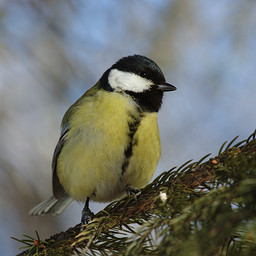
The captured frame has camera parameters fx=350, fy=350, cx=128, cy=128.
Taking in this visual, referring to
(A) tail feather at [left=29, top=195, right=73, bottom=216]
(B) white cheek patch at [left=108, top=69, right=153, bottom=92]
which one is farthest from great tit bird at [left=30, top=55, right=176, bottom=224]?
(A) tail feather at [left=29, top=195, right=73, bottom=216]

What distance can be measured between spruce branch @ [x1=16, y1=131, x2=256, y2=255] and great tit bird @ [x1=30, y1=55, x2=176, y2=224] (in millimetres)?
542

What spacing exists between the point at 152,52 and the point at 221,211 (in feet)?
14.1

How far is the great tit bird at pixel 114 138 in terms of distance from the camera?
6.52 feet

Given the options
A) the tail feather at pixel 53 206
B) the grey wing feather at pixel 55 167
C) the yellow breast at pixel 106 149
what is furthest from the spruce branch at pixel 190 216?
the tail feather at pixel 53 206

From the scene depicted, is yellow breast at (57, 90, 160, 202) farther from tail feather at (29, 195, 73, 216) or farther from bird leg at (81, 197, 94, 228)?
tail feather at (29, 195, 73, 216)

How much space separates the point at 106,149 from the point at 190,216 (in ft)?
3.75

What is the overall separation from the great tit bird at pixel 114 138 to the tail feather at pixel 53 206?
0.53m

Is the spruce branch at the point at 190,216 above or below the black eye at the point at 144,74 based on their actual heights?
below

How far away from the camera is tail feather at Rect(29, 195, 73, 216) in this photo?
2.87 meters

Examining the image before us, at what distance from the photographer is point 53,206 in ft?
9.48

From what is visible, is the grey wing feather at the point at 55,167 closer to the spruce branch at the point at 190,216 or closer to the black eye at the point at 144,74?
the black eye at the point at 144,74

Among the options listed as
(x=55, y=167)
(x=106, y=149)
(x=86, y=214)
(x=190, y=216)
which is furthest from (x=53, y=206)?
(x=190, y=216)

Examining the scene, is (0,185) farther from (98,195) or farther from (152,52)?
(152,52)

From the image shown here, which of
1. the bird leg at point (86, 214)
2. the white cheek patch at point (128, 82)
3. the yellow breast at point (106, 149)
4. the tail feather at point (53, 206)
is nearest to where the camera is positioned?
the yellow breast at point (106, 149)
